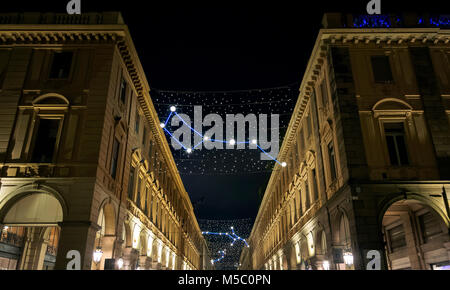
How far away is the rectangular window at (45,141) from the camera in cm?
1555

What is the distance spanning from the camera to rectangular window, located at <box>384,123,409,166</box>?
15789 mm

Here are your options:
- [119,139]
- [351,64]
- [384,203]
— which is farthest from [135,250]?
[351,64]

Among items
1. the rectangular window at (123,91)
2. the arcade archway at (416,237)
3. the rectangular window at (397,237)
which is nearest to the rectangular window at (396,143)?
the arcade archway at (416,237)

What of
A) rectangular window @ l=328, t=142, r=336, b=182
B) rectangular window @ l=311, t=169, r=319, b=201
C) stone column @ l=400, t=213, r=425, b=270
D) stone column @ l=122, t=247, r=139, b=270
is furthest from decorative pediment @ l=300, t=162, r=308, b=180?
stone column @ l=122, t=247, r=139, b=270

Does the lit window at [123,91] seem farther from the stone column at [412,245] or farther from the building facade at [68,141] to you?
the stone column at [412,245]

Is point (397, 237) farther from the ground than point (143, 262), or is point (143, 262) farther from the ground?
point (397, 237)

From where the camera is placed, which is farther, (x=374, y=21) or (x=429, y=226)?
(x=374, y=21)

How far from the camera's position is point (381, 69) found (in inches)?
694

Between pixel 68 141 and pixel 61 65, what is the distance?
14.8 feet

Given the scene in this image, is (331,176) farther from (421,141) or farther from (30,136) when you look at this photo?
(30,136)

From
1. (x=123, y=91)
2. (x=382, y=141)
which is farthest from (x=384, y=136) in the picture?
(x=123, y=91)

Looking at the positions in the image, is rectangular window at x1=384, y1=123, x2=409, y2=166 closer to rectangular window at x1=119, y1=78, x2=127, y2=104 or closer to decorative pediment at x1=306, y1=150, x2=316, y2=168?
decorative pediment at x1=306, y1=150, x2=316, y2=168

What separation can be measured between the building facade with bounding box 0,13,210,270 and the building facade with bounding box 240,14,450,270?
1130cm

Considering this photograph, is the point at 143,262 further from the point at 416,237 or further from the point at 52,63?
the point at 416,237
